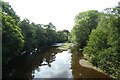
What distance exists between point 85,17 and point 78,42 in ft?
32.3

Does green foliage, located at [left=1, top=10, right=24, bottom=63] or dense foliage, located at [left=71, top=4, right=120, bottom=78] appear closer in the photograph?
dense foliage, located at [left=71, top=4, right=120, bottom=78]

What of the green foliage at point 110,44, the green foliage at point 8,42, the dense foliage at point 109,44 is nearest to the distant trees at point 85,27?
the dense foliage at point 109,44

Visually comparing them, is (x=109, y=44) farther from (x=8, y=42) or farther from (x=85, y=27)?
(x=85, y=27)

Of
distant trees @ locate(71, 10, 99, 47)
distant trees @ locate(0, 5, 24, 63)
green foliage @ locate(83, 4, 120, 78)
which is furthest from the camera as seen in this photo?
distant trees @ locate(71, 10, 99, 47)

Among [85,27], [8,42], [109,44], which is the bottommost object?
[109,44]

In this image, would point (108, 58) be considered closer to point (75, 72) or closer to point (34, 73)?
point (75, 72)

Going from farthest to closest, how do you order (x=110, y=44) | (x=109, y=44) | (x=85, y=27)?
(x=85, y=27), (x=109, y=44), (x=110, y=44)

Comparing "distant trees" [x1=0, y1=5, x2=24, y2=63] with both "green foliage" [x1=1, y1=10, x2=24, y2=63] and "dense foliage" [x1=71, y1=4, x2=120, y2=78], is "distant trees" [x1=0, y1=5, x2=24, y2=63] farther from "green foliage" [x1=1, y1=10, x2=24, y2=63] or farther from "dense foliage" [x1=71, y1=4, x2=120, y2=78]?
"dense foliage" [x1=71, y1=4, x2=120, y2=78]

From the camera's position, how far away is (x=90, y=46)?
2002 inches

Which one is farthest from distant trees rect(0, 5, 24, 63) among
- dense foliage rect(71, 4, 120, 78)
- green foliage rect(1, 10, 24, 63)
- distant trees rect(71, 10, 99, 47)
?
distant trees rect(71, 10, 99, 47)

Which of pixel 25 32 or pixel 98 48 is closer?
pixel 98 48

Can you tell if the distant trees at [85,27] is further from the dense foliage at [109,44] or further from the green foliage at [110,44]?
the green foliage at [110,44]

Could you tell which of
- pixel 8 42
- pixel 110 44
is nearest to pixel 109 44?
pixel 110 44

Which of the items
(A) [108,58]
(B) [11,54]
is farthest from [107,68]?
(B) [11,54]
